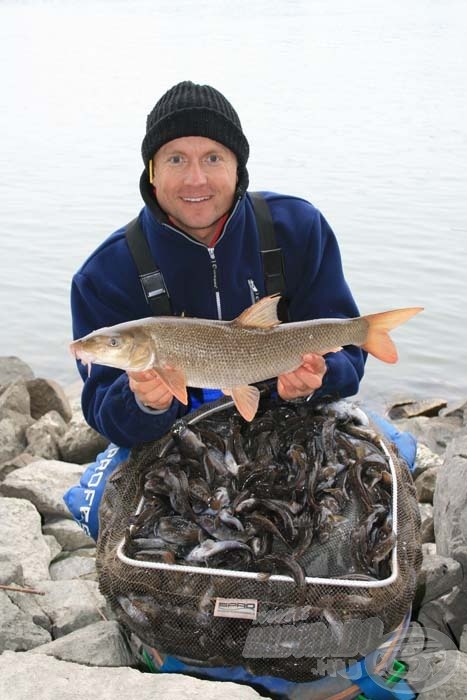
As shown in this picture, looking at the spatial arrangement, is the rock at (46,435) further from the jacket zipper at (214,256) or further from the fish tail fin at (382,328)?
the fish tail fin at (382,328)

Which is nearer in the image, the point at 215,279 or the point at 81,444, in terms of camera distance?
the point at 215,279

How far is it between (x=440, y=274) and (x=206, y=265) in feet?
27.1

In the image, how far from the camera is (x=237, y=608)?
3098 millimetres

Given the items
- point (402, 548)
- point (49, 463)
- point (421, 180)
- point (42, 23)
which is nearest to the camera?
point (402, 548)

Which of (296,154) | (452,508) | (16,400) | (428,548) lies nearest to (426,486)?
(428,548)

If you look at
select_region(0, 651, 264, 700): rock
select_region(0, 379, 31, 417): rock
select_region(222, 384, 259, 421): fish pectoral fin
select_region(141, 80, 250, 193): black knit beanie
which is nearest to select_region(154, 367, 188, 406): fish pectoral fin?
select_region(222, 384, 259, 421): fish pectoral fin

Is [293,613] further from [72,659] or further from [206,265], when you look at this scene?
[206,265]

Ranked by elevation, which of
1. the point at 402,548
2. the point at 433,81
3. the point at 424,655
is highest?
the point at 433,81

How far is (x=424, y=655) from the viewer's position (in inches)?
137

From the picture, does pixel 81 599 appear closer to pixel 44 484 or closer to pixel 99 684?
pixel 99 684

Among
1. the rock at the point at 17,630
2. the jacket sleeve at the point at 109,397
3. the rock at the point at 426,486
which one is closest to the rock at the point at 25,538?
the rock at the point at 17,630

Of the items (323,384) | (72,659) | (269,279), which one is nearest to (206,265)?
(269,279)

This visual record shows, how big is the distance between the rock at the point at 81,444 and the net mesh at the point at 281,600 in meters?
3.22

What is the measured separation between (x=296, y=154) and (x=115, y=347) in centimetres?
1651
